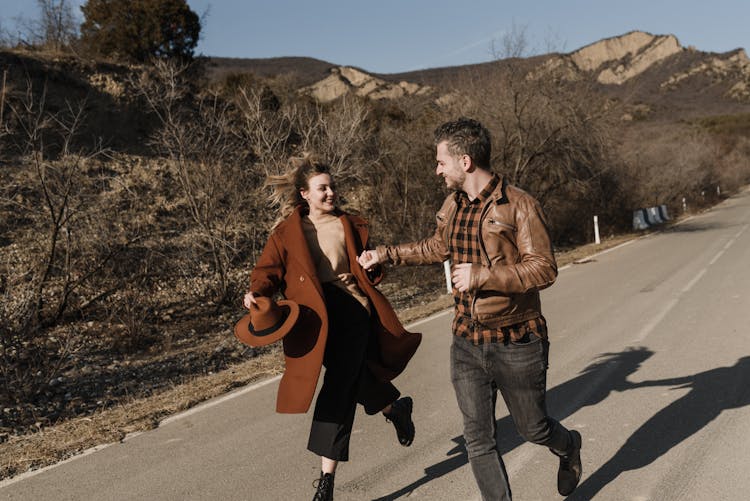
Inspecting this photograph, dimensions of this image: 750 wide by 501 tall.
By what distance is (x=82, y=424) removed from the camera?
6.34m

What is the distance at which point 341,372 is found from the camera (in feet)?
13.5

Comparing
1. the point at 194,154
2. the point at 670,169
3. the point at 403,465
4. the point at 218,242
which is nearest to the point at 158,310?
the point at 218,242

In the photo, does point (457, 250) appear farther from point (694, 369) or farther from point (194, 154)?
point (194, 154)

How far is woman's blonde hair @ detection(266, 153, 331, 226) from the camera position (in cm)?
428

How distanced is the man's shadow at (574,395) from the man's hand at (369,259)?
139 cm

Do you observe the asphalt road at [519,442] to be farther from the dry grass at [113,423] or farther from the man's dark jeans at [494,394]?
the man's dark jeans at [494,394]

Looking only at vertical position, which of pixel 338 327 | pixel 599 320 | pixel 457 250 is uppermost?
pixel 457 250

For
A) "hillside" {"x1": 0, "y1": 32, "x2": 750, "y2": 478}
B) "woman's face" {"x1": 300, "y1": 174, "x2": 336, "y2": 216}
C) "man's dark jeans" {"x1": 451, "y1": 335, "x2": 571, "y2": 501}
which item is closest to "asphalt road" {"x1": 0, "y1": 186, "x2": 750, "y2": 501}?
"hillside" {"x1": 0, "y1": 32, "x2": 750, "y2": 478}

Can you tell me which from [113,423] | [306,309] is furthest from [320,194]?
[113,423]

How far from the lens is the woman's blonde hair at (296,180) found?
428cm

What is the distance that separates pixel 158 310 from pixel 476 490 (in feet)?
35.6

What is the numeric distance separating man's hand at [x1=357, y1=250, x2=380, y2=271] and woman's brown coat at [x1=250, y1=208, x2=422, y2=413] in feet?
0.52

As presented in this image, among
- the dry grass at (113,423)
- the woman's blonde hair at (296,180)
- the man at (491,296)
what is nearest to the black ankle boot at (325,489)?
the man at (491,296)

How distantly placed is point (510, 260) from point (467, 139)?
594 millimetres
